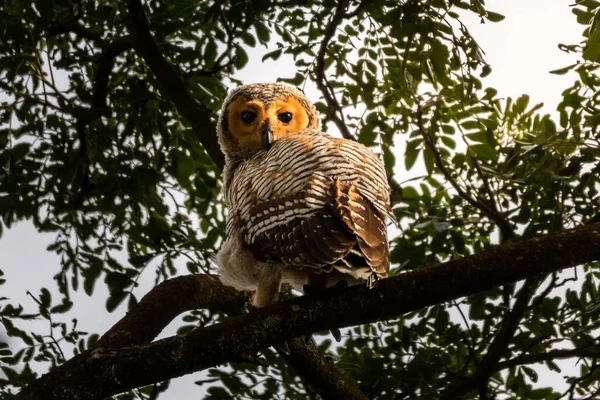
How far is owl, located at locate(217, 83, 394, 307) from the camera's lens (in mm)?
1829

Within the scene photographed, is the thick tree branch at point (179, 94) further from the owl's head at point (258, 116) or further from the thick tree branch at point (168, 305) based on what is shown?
the thick tree branch at point (168, 305)

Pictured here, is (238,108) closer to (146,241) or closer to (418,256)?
(146,241)

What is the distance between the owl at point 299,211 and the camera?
1.83 meters

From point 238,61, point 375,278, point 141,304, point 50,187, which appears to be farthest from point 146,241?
point 375,278

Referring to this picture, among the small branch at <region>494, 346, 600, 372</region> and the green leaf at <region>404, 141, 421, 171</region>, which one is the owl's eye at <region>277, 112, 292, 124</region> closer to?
the green leaf at <region>404, 141, 421, 171</region>

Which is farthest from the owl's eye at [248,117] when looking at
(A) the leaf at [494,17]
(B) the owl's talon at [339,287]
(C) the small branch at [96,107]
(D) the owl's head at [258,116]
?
(B) the owl's talon at [339,287]

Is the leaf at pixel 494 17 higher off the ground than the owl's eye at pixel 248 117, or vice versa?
the owl's eye at pixel 248 117

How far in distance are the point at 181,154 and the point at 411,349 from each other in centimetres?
117

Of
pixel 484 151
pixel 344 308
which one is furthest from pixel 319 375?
pixel 484 151

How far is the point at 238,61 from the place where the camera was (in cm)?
326

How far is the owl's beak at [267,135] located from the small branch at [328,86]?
1.43 ft

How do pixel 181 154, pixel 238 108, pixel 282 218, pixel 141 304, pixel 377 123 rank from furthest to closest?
pixel 181 154, pixel 377 123, pixel 238 108, pixel 141 304, pixel 282 218

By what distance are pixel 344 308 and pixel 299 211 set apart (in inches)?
10.1

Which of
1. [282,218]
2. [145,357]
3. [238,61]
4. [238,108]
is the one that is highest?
[238,61]
